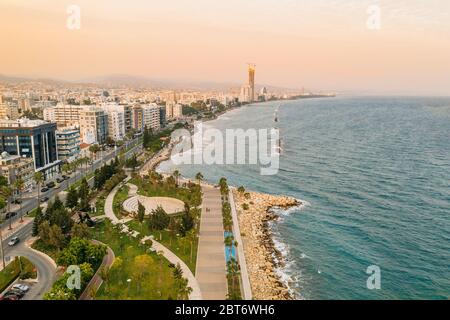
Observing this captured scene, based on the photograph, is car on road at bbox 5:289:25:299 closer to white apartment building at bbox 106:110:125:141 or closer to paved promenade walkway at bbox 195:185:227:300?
paved promenade walkway at bbox 195:185:227:300

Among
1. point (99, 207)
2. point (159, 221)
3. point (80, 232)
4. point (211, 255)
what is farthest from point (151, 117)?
point (211, 255)

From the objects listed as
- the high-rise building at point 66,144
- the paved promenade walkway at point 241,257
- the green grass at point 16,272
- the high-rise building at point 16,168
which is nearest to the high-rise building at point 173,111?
the high-rise building at point 66,144

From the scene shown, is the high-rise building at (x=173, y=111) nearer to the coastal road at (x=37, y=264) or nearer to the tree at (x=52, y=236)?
the coastal road at (x=37, y=264)

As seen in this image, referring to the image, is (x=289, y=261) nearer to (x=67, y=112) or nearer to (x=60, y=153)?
(x=60, y=153)

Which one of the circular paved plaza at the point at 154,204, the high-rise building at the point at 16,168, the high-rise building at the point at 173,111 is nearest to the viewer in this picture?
the circular paved plaza at the point at 154,204

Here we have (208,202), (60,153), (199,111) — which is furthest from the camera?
(199,111)

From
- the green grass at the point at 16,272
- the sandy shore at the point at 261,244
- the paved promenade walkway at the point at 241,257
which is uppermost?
the green grass at the point at 16,272
